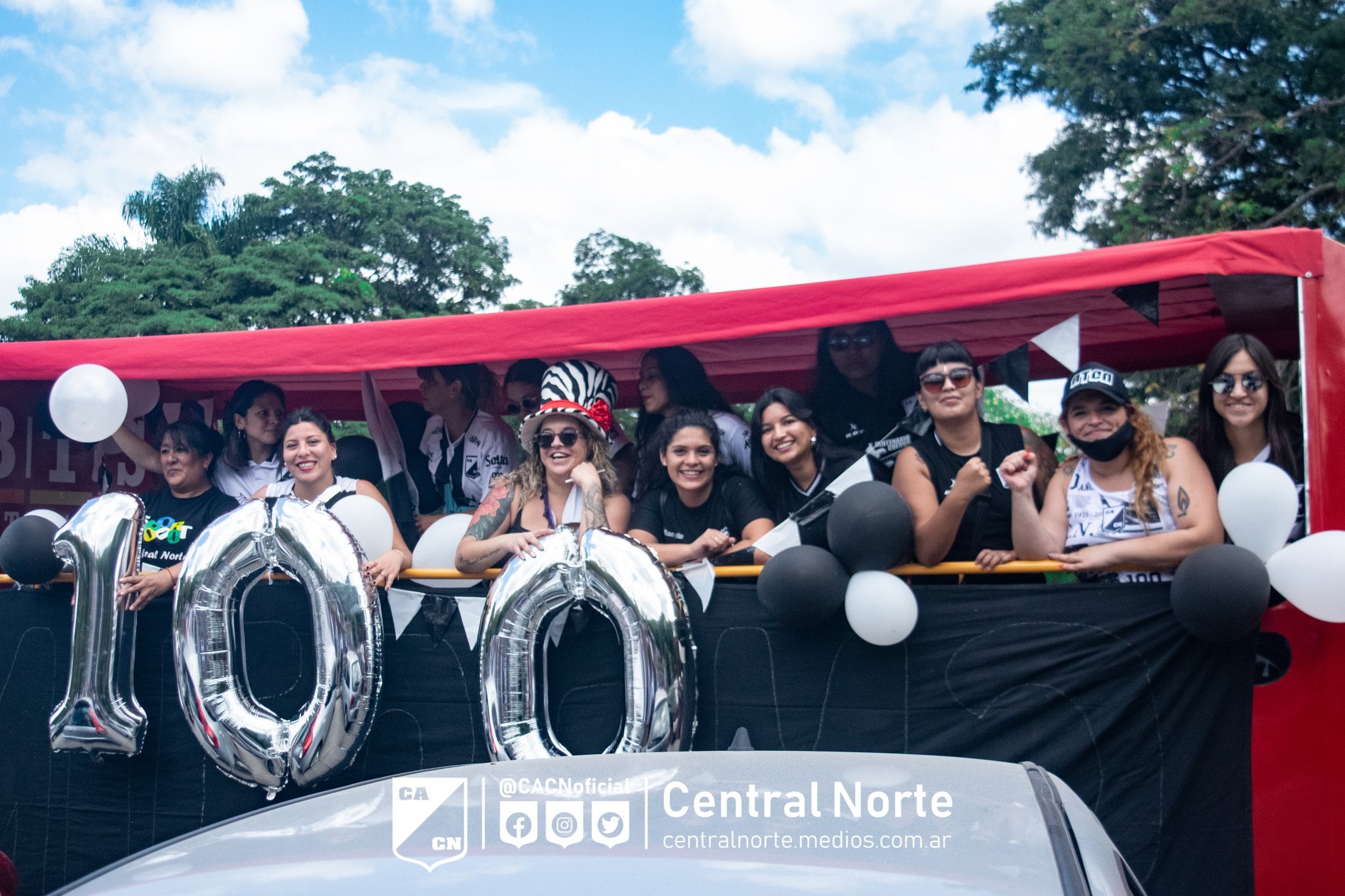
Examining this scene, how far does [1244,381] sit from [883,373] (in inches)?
61.2

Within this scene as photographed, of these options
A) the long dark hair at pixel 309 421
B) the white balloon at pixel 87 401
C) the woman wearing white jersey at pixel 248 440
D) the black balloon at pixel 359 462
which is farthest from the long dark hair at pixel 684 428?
the white balloon at pixel 87 401

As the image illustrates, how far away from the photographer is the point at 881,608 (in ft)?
12.0

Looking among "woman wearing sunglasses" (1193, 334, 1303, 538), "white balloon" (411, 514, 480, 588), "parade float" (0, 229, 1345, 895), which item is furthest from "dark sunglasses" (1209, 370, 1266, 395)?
"white balloon" (411, 514, 480, 588)

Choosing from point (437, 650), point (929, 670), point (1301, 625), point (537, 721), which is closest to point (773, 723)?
point (929, 670)

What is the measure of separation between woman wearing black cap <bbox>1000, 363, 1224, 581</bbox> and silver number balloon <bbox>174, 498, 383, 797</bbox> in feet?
8.20

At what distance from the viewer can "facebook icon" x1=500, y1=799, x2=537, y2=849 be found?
1.49 m

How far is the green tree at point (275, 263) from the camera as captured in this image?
75.7ft

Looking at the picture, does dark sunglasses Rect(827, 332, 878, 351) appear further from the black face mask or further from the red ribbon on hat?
the black face mask

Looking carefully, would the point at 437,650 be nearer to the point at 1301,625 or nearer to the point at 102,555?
the point at 102,555

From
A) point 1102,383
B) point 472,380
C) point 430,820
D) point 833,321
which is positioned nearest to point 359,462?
point 472,380

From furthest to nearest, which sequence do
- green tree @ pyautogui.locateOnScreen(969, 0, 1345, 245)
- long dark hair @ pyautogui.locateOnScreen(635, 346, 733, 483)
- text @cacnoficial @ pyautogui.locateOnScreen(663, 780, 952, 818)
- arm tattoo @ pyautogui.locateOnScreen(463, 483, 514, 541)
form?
green tree @ pyautogui.locateOnScreen(969, 0, 1345, 245)
long dark hair @ pyautogui.locateOnScreen(635, 346, 733, 483)
arm tattoo @ pyautogui.locateOnScreen(463, 483, 514, 541)
text @cacnoficial @ pyautogui.locateOnScreen(663, 780, 952, 818)

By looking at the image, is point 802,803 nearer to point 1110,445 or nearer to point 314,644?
point 1110,445

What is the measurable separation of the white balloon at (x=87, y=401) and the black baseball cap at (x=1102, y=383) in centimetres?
413

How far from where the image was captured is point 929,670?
3.84 metres
